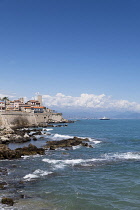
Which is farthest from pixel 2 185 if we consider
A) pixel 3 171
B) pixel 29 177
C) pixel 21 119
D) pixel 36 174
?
pixel 21 119

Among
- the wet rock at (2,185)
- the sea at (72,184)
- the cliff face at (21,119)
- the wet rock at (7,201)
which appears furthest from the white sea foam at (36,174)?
the cliff face at (21,119)

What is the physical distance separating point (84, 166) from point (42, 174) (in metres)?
5.46

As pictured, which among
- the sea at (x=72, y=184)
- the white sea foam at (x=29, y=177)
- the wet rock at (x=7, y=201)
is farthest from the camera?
the white sea foam at (x=29, y=177)

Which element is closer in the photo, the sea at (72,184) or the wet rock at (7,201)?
the wet rock at (7,201)

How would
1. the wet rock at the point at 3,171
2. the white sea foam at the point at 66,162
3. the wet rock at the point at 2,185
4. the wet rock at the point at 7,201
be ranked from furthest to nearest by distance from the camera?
the white sea foam at the point at 66,162 < the wet rock at the point at 3,171 < the wet rock at the point at 2,185 < the wet rock at the point at 7,201

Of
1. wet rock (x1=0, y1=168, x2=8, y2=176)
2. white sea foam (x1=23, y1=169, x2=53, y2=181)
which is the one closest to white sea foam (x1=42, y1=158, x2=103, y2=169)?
white sea foam (x1=23, y1=169, x2=53, y2=181)

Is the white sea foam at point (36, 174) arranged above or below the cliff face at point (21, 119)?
below

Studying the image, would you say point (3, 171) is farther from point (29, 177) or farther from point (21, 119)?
point (21, 119)

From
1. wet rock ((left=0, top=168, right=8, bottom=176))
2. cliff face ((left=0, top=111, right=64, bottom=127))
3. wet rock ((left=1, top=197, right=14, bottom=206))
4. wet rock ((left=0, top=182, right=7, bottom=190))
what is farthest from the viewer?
cliff face ((left=0, top=111, right=64, bottom=127))

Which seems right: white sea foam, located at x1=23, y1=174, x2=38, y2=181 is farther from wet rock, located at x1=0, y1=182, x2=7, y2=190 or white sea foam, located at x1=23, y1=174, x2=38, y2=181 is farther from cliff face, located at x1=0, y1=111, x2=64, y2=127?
cliff face, located at x1=0, y1=111, x2=64, y2=127

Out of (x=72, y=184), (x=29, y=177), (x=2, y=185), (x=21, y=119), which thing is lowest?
(x=72, y=184)

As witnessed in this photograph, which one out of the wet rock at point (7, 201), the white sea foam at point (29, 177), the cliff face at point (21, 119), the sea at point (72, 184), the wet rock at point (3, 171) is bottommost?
the sea at point (72, 184)

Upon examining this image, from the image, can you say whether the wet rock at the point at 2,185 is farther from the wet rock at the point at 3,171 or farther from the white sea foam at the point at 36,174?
the wet rock at the point at 3,171

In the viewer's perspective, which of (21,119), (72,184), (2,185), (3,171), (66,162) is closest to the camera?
(2,185)
